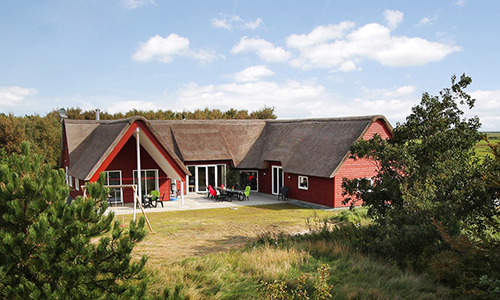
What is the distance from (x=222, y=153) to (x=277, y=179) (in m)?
4.25

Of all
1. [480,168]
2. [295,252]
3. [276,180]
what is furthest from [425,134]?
[276,180]

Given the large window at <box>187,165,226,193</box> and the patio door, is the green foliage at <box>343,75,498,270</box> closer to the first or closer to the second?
the patio door

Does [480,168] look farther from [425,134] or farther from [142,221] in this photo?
[142,221]

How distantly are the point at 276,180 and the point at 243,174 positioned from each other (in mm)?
2763

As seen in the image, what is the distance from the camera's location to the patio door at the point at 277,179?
88.9ft

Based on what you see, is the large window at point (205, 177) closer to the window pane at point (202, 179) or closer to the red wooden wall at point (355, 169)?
the window pane at point (202, 179)

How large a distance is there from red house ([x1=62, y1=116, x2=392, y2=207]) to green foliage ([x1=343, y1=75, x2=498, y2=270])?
31.1ft

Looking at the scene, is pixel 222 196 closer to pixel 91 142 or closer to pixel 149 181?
pixel 149 181

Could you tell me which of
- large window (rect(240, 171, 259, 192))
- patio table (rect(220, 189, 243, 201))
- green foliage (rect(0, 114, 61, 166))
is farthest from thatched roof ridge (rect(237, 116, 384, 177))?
green foliage (rect(0, 114, 61, 166))

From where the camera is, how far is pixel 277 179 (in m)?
27.5

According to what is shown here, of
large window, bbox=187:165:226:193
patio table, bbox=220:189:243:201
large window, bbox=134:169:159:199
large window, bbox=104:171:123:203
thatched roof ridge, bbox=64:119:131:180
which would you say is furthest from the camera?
large window, bbox=187:165:226:193

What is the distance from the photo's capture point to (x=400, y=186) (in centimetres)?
1141

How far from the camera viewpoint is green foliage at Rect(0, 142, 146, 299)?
6.00 metres

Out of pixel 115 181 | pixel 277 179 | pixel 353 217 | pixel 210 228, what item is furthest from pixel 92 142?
pixel 353 217
